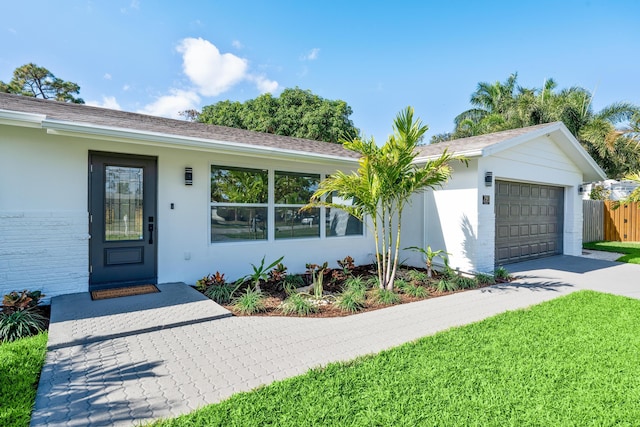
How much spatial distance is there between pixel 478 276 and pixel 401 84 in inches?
426

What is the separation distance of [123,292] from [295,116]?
63.1ft

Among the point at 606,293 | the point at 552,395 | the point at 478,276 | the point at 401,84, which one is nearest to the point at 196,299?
the point at 552,395

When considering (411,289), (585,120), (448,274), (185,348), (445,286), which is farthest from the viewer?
(585,120)

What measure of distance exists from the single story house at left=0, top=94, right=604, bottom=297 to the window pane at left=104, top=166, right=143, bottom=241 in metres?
0.02

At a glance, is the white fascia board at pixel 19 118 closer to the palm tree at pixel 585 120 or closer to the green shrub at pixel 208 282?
the green shrub at pixel 208 282

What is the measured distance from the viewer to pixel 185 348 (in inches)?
151

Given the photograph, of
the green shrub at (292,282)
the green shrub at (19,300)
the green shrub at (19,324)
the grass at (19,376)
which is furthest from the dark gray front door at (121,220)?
the green shrub at (292,282)

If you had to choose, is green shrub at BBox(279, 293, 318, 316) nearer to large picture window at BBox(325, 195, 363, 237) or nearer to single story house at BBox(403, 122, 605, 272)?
large picture window at BBox(325, 195, 363, 237)

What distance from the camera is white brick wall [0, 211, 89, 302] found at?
16.6 ft

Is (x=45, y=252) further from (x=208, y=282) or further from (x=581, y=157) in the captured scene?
(x=581, y=157)

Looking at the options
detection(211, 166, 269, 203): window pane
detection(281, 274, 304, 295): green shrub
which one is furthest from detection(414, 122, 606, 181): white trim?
detection(281, 274, 304, 295): green shrub

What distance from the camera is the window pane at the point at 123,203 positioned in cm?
588

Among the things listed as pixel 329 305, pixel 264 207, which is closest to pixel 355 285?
pixel 329 305

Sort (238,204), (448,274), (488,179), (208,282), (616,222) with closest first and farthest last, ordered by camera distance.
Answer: (208,282) → (238,204) → (448,274) → (488,179) → (616,222)
